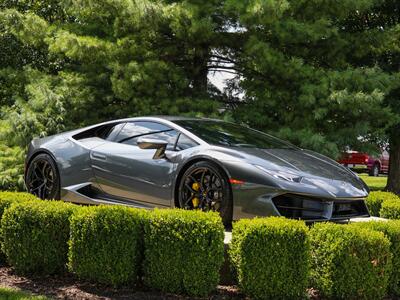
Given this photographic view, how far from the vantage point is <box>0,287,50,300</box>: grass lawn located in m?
4.03

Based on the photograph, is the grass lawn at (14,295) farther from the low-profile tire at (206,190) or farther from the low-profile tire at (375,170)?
the low-profile tire at (375,170)

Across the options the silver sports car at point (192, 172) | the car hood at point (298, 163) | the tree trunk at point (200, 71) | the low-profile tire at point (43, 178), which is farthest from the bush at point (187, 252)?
the tree trunk at point (200, 71)

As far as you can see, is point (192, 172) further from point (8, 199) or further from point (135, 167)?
point (8, 199)

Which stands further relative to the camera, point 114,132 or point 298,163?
point 114,132

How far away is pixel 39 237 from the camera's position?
470cm

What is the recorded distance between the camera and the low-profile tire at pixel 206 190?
4.94 meters

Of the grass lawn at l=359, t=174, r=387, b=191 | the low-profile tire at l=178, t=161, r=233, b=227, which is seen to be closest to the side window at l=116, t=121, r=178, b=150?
the low-profile tire at l=178, t=161, r=233, b=227

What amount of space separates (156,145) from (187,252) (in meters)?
1.44

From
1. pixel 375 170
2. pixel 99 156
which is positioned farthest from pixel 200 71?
pixel 375 170

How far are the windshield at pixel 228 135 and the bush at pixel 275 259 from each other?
5.04 feet

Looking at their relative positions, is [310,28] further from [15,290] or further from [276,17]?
[15,290]

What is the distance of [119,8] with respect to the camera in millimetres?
9391

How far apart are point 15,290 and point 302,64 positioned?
658 centimetres

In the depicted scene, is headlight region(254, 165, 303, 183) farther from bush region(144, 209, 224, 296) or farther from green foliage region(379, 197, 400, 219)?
green foliage region(379, 197, 400, 219)
